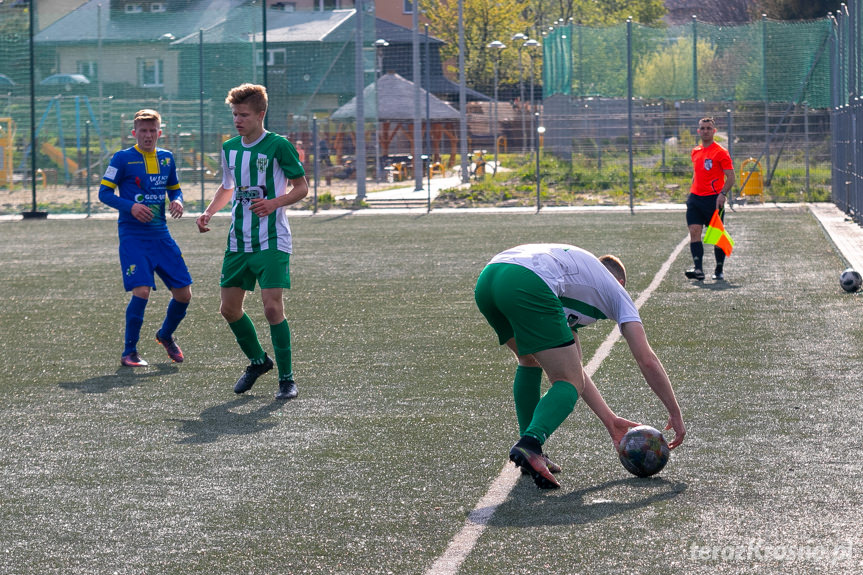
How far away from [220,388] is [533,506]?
3.36m

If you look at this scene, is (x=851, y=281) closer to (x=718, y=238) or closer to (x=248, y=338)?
(x=718, y=238)

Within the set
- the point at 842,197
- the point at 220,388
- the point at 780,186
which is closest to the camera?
the point at 220,388

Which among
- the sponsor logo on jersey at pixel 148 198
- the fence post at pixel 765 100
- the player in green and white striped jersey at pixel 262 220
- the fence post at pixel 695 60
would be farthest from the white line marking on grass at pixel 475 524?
the fence post at pixel 695 60

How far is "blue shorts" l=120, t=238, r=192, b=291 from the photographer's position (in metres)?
9.04

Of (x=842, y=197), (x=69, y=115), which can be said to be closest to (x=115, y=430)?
(x=842, y=197)

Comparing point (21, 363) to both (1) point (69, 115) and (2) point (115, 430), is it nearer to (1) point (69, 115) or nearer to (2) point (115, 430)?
(2) point (115, 430)

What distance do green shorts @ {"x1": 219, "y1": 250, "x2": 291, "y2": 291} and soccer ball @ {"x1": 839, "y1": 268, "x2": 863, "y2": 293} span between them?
6479mm

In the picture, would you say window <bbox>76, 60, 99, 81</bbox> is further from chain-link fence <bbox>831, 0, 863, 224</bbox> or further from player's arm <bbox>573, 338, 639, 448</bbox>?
player's arm <bbox>573, 338, 639, 448</bbox>

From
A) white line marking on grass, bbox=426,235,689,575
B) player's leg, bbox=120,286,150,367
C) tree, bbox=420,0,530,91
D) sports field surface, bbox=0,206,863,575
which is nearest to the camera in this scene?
white line marking on grass, bbox=426,235,689,575

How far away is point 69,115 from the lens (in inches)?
1303

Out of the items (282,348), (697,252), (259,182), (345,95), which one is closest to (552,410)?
(282,348)

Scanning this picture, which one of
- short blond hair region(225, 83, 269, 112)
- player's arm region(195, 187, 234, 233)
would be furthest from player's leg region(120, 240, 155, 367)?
short blond hair region(225, 83, 269, 112)

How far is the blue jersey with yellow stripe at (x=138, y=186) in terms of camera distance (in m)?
9.06

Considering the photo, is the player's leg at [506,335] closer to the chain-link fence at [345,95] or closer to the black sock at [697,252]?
the black sock at [697,252]
